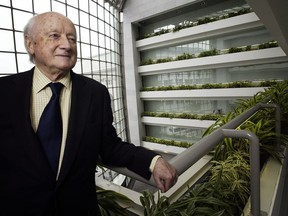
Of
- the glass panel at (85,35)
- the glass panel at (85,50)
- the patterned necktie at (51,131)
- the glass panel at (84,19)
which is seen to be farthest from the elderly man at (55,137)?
the glass panel at (84,19)

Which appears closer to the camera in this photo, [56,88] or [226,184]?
[56,88]

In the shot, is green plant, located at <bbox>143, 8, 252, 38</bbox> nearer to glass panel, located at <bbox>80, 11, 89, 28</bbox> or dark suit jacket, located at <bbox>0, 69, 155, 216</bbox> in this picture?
glass panel, located at <bbox>80, 11, 89, 28</bbox>

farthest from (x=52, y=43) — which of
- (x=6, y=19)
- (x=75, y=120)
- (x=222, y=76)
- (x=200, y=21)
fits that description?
(x=222, y=76)

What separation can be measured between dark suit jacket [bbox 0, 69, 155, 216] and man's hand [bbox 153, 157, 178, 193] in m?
0.07

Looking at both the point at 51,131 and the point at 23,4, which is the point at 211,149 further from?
the point at 23,4

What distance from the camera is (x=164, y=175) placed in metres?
0.71

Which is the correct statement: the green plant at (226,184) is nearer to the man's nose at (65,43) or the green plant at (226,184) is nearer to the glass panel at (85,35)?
the man's nose at (65,43)

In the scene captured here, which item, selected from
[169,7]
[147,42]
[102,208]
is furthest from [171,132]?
[102,208]

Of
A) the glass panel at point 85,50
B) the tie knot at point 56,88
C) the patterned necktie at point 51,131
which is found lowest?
the patterned necktie at point 51,131

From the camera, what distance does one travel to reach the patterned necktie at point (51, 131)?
81cm

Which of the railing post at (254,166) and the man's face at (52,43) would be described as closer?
the man's face at (52,43)

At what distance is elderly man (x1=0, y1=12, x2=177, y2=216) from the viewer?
750mm

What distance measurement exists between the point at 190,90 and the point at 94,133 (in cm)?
1318

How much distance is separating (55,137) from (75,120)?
102mm
